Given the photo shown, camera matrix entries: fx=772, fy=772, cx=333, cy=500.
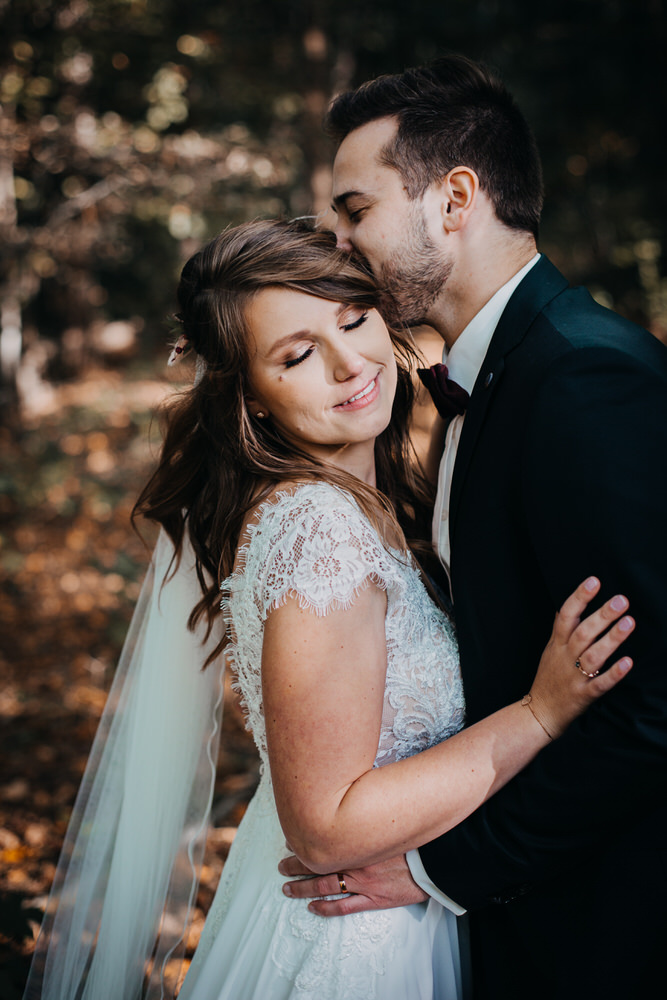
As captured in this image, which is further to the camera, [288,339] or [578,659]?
[288,339]

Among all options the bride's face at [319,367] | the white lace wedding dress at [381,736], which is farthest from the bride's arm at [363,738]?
the bride's face at [319,367]

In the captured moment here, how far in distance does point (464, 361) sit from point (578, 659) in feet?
3.30

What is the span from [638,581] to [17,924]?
209 centimetres

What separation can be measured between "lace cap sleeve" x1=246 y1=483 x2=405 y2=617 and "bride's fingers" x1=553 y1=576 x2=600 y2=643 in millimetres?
399

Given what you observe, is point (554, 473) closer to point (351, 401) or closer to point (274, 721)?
point (351, 401)

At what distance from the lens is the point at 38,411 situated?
35.8ft

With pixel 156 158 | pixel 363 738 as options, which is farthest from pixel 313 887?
pixel 156 158

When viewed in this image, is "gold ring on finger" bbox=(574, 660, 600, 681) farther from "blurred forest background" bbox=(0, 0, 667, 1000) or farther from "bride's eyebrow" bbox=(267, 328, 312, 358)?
"blurred forest background" bbox=(0, 0, 667, 1000)

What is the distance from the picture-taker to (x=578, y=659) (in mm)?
1737

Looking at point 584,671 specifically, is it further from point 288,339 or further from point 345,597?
point 288,339

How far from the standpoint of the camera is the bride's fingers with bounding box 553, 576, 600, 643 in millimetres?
1702

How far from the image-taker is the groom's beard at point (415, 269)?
2346 millimetres

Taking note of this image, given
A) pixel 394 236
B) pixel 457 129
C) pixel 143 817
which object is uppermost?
pixel 457 129

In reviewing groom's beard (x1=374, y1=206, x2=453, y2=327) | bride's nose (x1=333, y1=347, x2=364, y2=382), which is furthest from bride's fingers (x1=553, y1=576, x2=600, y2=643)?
groom's beard (x1=374, y1=206, x2=453, y2=327)
